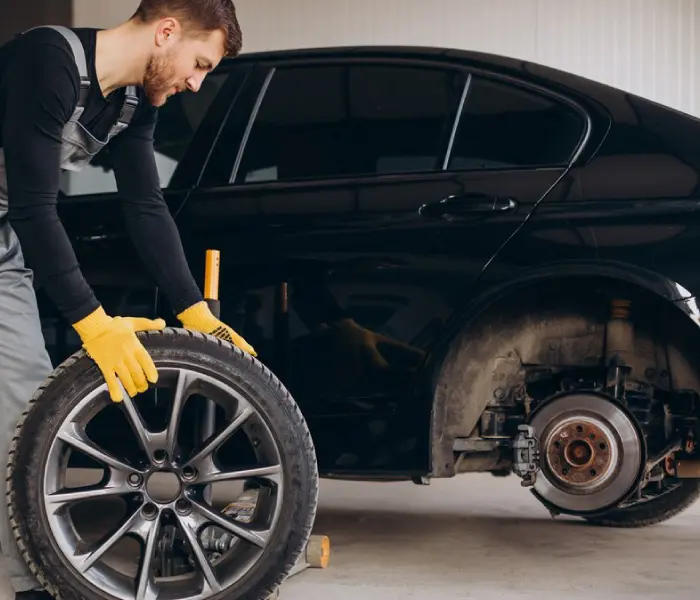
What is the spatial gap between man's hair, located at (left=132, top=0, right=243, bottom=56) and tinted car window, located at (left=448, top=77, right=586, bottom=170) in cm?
88

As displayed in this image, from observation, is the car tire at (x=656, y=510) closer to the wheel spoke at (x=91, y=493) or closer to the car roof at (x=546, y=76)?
the car roof at (x=546, y=76)

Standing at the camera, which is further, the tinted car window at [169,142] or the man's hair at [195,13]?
the tinted car window at [169,142]

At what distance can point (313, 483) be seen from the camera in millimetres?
2191

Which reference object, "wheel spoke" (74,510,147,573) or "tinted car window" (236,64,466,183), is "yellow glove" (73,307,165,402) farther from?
"tinted car window" (236,64,466,183)

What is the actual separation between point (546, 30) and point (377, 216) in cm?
477

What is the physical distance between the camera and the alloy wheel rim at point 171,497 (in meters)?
2.13

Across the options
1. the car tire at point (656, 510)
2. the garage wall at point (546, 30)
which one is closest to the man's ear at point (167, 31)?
the car tire at point (656, 510)

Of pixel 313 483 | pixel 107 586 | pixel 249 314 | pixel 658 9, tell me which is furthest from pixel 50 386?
pixel 658 9

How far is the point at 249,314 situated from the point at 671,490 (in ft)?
5.05

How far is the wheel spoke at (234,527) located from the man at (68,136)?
277 mm

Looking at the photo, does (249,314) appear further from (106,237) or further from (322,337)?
(106,237)

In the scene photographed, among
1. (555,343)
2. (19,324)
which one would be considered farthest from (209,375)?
(555,343)

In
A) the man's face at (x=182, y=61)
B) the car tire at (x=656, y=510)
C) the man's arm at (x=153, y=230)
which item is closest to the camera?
the man's face at (x=182, y=61)

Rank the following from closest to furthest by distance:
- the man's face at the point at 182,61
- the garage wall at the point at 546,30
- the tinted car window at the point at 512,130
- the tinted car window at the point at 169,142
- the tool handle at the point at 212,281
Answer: the man's face at the point at 182,61
the tool handle at the point at 212,281
the tinted car window at the point at 512,130
the tinted car window at the point at 169,142
the garage wall at the point at 546,30
